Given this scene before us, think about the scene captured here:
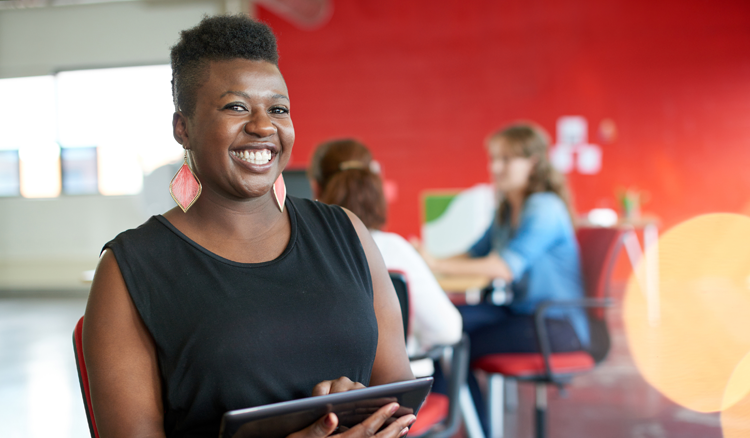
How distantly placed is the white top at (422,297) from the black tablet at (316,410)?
92cm

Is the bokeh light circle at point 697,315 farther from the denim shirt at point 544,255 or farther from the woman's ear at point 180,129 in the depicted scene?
the woman's ear at point 180,129

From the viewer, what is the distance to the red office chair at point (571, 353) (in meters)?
2.34

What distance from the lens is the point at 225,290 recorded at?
979 mm

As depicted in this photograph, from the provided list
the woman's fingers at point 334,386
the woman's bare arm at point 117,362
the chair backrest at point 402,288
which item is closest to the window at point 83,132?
the chair backrest at point 402,288

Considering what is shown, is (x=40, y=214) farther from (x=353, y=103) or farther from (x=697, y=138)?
(x=697, y=138)

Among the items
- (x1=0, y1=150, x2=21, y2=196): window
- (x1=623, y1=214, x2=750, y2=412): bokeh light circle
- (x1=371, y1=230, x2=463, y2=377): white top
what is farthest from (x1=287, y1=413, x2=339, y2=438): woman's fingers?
(x1=0, y1=150, x2=21, y2=196): window

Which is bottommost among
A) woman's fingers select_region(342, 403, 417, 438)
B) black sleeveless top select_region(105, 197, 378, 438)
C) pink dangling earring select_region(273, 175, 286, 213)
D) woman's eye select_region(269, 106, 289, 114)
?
woman's fingers select_region(342, 403, 417, 438)

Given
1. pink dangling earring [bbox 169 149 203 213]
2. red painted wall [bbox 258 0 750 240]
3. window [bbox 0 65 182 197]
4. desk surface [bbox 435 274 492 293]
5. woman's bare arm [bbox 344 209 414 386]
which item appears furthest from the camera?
window [bbox 0 65 182 197]

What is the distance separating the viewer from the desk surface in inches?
100

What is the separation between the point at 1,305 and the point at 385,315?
7454mm

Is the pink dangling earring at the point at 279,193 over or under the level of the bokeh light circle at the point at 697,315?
over

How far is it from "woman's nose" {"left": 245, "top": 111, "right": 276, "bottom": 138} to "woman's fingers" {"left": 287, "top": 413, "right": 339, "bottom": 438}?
0.45 m

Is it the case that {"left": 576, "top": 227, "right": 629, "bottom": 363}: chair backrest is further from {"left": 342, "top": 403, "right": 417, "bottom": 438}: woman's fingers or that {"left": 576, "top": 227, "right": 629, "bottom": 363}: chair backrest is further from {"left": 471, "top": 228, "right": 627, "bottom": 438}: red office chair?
{"left": 342, "top": 403, "right": 417, "bottom": 438}: woman's fingers

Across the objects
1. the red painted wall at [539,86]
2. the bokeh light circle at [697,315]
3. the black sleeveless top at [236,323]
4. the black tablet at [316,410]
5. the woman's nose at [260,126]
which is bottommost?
the bokeh light circle at [697,315]
